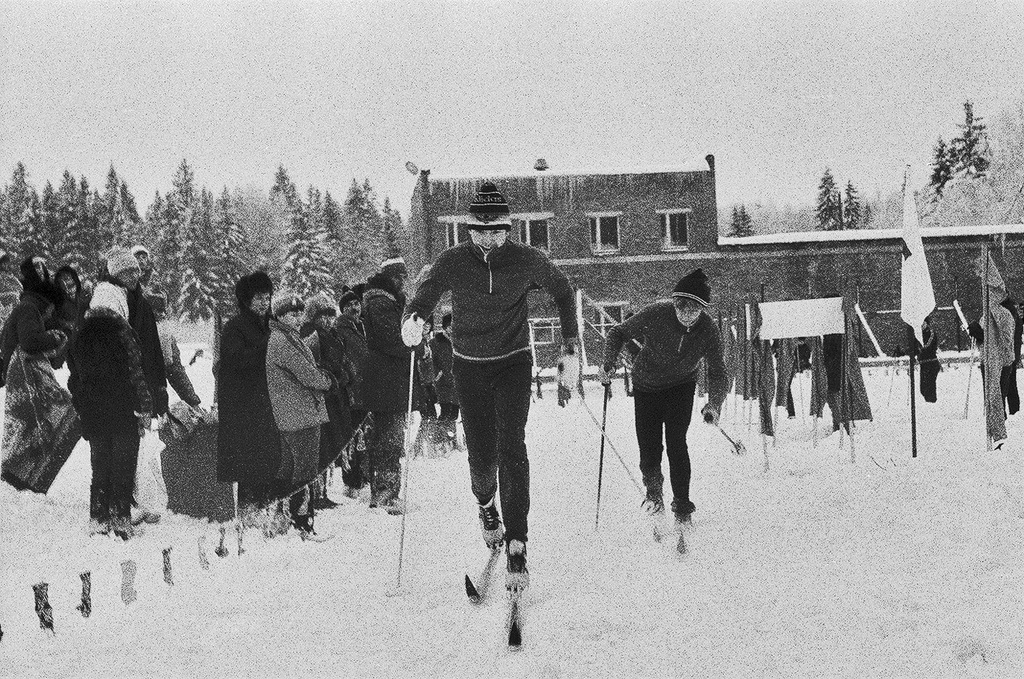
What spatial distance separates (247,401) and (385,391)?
133cm

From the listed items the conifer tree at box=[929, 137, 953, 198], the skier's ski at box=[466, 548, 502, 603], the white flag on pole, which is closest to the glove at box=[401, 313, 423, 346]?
the skier's ski at box=[466, 548, 502, 603]

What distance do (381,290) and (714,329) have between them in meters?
2.86

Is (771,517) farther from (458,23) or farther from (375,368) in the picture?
(458,23)

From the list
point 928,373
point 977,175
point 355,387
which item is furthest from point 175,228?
point 355,387

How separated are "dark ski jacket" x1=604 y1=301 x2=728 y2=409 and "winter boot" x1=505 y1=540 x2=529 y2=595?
2123 mm

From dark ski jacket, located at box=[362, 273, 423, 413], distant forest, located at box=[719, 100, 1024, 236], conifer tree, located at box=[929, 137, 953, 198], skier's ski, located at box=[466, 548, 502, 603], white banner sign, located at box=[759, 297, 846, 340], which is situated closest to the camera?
skier's ski, located at box=[466, 548, 502, 603]

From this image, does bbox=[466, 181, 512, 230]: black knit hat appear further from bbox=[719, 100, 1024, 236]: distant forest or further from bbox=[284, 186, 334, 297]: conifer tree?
bbox=[284, 186, 334, 297]: conifer tree

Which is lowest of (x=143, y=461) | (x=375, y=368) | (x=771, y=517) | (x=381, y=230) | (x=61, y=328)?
(x=771, y=517)

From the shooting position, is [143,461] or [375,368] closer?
[143,461]

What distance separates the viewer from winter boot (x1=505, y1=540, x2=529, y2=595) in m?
3.75

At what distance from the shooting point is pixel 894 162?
14.6m

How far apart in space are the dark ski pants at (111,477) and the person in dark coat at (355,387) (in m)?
1.71

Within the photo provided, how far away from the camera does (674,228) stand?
3269cm

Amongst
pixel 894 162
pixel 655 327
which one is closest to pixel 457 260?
pixel 655 327
